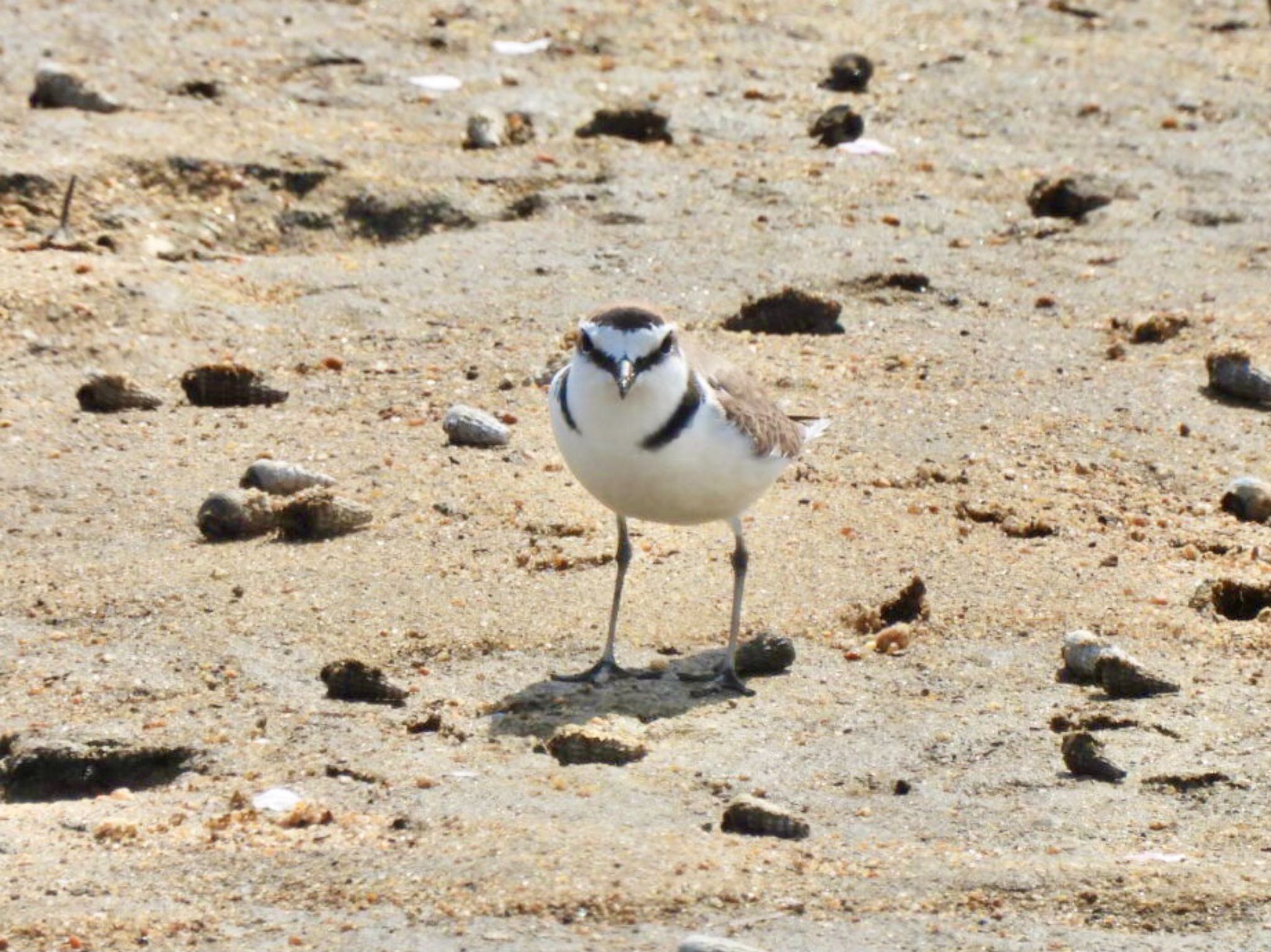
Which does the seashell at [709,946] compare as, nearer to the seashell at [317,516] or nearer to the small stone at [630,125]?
the seashell at [317,516]

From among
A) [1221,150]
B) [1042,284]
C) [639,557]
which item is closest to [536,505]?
[639,557]

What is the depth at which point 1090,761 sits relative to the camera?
4.92 meters

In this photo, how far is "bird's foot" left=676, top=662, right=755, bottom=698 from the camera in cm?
552

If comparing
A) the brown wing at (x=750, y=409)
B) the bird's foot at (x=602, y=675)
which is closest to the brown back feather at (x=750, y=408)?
the brown wing at (x=750, y=409)

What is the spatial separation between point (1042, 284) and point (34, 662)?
14.4 feet

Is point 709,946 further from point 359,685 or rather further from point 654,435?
point 654,435

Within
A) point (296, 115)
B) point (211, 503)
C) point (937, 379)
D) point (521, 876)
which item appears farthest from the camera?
point (296, 115)

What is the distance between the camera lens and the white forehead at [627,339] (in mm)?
5398

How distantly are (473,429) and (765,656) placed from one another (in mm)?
1592

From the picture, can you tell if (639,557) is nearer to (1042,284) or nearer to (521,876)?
(521,876)

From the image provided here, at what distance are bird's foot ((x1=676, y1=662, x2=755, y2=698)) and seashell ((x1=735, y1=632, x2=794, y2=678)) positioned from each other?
0.04 metres

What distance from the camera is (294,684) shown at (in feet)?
17.6

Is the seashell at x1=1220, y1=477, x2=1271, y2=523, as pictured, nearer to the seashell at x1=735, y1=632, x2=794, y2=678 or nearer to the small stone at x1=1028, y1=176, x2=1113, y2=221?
the seashell at x1=735, y1=632, x2=794, y2=678

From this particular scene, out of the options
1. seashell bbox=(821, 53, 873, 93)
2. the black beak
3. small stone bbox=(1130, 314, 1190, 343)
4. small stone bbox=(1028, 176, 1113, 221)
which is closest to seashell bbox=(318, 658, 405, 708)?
the black beak
